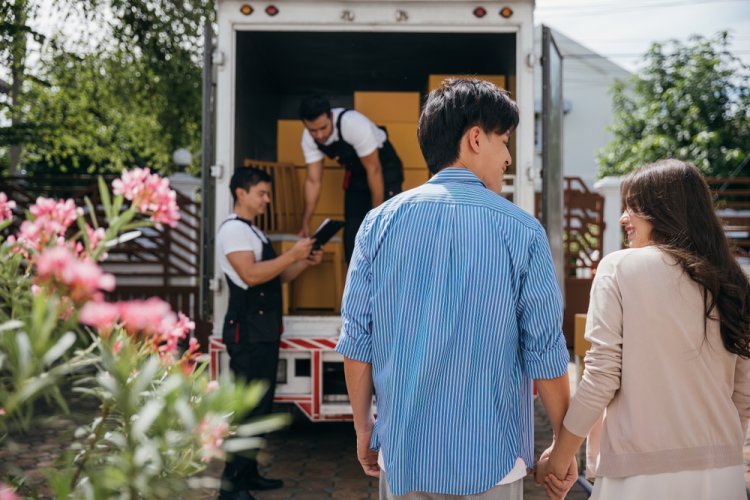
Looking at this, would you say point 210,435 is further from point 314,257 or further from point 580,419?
point 314,257

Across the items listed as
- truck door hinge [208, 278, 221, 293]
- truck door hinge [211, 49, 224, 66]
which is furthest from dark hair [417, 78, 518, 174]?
truck door hinge [211, 49, 224, 66]

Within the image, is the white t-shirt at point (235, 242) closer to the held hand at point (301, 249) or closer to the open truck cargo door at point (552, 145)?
the held hand at point (301, 249)

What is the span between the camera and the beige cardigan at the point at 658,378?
86.5 inches

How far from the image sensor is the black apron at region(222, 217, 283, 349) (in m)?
4.55

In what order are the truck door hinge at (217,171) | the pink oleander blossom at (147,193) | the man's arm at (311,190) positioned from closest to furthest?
the pink oleander blossom at (147,193) < the truck door hinge at (217,171) < the man's arm at (311,190)

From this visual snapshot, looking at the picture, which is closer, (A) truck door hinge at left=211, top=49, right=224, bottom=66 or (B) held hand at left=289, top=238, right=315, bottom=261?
(B) held hand at left=289, top=238, right=315, bottom=261

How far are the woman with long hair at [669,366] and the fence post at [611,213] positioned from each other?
9431 millimetres

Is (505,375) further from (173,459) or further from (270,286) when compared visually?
(270,286)

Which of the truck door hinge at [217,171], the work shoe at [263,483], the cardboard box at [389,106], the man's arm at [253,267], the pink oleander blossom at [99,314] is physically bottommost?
the work shoe at [263,483]

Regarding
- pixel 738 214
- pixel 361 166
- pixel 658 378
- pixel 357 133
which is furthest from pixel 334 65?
pixel 738 214

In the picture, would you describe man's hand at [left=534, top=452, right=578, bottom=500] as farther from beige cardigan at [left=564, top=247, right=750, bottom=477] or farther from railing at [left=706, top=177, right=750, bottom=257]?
railing at [left=706, top=177, right=750, bottom=257]

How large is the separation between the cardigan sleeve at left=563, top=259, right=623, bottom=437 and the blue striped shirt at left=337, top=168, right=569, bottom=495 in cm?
20

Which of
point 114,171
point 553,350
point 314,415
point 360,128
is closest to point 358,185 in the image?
point 360,128

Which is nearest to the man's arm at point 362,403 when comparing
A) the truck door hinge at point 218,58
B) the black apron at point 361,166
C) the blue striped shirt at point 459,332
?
the blue striped shirt at point 459,332
